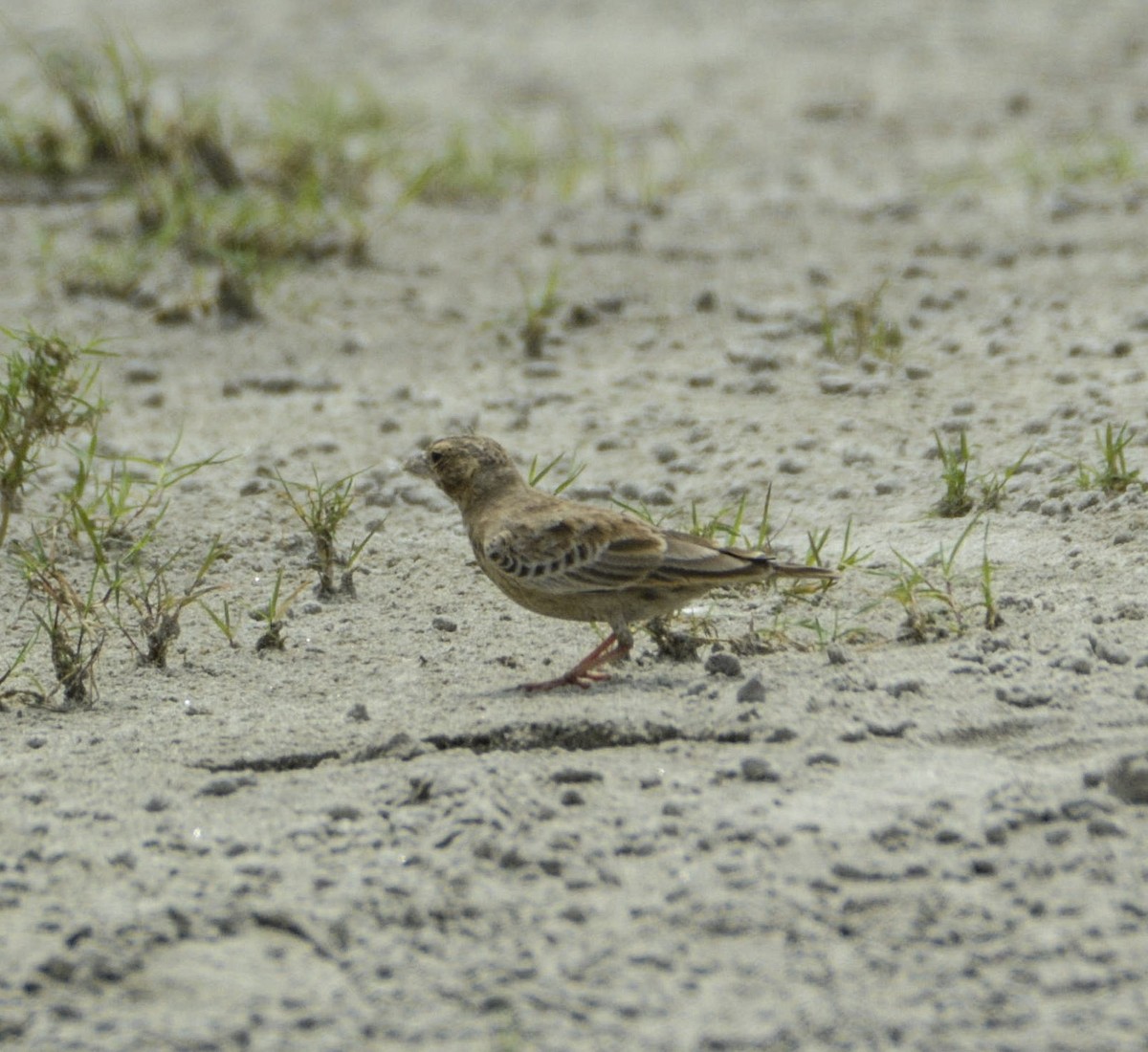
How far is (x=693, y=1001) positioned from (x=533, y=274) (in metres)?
5.68

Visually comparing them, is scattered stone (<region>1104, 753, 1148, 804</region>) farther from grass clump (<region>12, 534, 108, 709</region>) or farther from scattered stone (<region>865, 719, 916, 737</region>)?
grass clump (<region>12, 534, 108, 709</region>)

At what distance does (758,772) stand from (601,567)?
96 cm

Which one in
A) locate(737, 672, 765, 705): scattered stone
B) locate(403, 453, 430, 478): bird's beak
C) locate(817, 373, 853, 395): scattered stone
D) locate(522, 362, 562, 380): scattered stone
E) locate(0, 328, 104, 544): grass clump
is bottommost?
locate(737, 672, 765, 705): scattered stone

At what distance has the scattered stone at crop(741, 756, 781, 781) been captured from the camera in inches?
150

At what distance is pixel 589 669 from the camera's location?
4605mm

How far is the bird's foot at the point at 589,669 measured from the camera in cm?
449

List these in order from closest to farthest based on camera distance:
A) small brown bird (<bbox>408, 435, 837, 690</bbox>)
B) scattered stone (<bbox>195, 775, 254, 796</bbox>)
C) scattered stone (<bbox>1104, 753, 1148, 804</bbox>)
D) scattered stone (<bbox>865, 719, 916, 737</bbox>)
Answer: scattered stone (<bbox>1104, 753, 1148, 804</bbox>) → scattered stone (<bbox>195, 775, 254, 796</bbox>) → scattered stone (<bbox>865, 719, 916, 737</bbox>) → small brown bird (<bbox>408, 435, 837, 690</bbox>)

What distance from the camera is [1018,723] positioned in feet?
13.2

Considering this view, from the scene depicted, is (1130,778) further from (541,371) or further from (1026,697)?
(541,371)

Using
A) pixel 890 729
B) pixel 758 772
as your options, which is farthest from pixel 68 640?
pixel 890 729

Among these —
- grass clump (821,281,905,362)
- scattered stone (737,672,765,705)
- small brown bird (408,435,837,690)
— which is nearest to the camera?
scattered stone (737,672,765,705)

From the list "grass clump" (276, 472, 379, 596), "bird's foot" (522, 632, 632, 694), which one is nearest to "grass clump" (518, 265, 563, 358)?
"grass clump" (276, 472, 379, 596)

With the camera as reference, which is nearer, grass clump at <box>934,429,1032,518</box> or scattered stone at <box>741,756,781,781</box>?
scattered stone at <box>741,756,781,781</box>

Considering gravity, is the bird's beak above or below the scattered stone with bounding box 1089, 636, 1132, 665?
above
